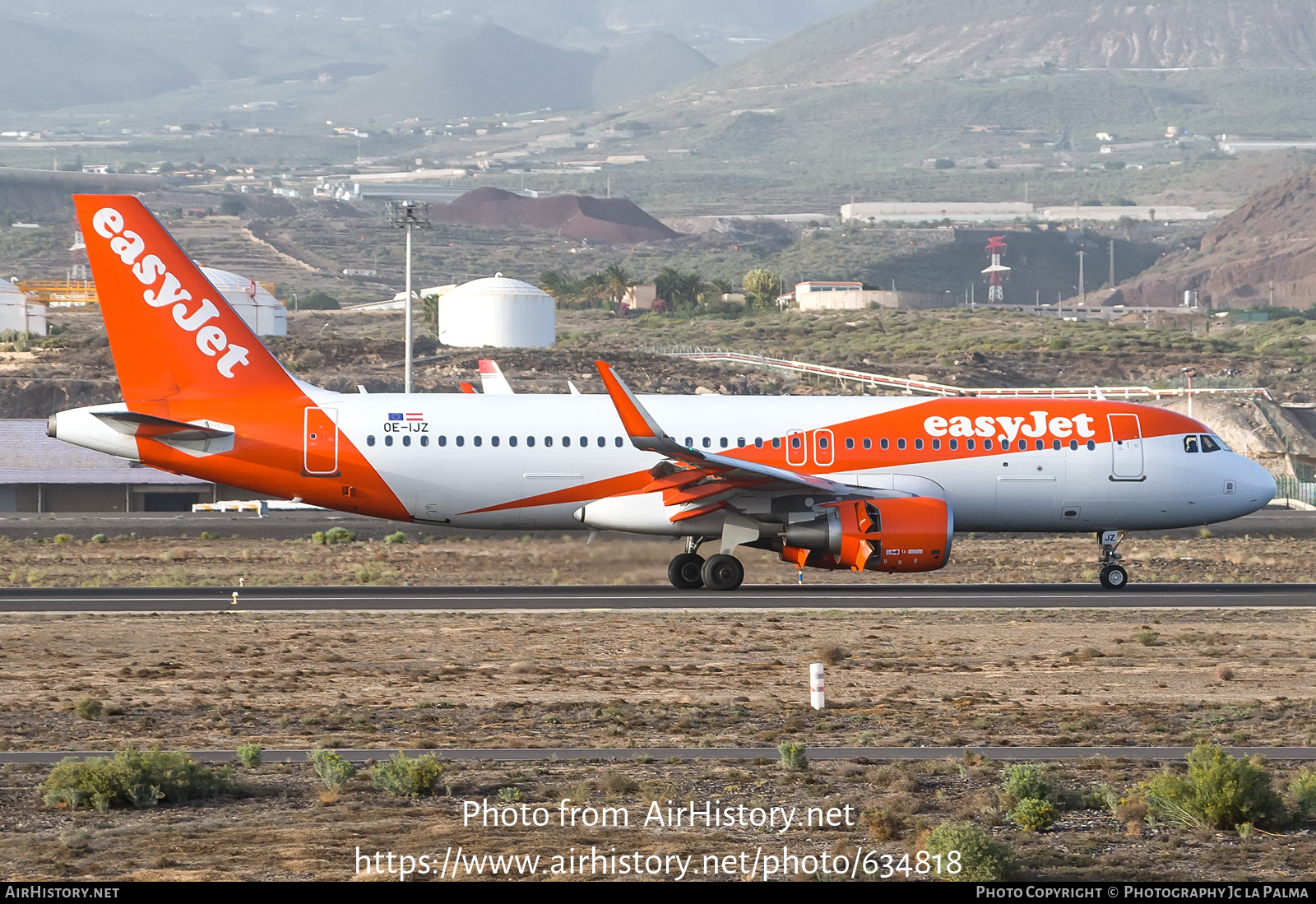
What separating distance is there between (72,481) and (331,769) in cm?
5248

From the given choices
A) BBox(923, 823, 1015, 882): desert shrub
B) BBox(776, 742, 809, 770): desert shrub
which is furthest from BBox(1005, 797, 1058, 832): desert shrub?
BBox(776, 742, 809, 770): desert shrub

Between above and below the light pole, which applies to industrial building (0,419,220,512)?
below

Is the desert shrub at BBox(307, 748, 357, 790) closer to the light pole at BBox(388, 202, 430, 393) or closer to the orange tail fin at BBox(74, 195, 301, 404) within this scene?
the orange tail fin at BBox(74, 195, 301, 404)

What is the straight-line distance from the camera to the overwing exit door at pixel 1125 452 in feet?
111

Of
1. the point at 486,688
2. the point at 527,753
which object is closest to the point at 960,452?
the point at 486,688

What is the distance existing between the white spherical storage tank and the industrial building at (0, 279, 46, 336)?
87.4 ft

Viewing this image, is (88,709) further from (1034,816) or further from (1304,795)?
(1304,795)

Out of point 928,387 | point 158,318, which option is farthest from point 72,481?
point 928,387

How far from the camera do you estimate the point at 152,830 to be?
42.0 ft

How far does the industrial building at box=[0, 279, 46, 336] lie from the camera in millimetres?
104938

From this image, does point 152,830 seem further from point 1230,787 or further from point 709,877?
point 1230,787

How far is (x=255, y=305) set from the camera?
108m

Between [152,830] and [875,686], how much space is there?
10507 mm

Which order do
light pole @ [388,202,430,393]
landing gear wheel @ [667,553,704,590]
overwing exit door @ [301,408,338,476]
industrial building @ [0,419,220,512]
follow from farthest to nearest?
industrial building @ [0,419,220,512] → light pole @ [388,202,430,393] → landing gear wheel @ [667,553,704,590] → overwing exit door @ [301,408,338,476]
